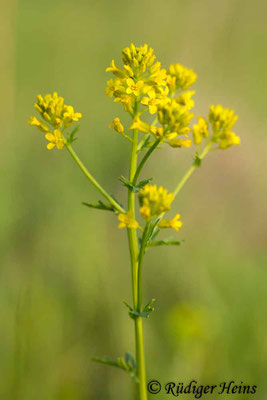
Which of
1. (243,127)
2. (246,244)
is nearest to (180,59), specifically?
(243,127)

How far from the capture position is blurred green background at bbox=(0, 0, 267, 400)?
2.03 m

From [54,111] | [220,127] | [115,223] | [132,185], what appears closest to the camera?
[132,185]

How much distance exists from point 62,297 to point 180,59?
1.96 meters

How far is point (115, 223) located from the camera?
275cm

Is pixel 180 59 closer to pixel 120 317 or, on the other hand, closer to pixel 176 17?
pixel 176 17

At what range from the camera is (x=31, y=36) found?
13.5 feet

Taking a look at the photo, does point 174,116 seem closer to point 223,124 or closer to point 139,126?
point 139,126

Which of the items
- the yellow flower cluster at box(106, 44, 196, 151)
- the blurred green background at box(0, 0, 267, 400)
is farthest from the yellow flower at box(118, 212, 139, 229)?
the blurred green background at box(0, 0, 267, 400)

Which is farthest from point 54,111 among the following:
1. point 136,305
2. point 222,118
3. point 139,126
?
point 136,305
